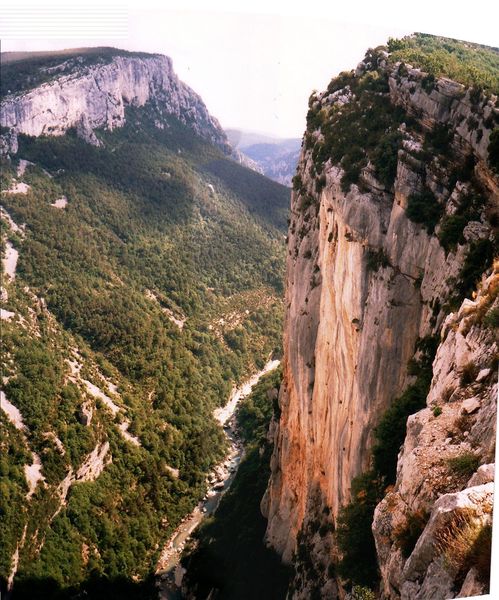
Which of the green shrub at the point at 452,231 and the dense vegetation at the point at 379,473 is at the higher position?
the green shrub at the point at 452,231

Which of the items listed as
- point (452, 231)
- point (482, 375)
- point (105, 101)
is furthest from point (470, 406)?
point (105, 101)

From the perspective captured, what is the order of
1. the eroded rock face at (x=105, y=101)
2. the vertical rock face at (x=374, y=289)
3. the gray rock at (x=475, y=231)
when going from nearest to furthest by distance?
the vertical rock face at (x=374, y=289), the gray rock at (x=475, y=231), the eroded rock face at (x=105, y=101)

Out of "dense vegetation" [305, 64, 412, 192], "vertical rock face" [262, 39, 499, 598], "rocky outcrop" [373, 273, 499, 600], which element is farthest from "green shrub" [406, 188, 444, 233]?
"rocky outcrop" [373, 273, 499, 600]

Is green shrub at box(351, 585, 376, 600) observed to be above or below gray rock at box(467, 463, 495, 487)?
below

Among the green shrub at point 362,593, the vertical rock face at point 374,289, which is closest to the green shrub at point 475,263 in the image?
the vertical rock face at point 374,289

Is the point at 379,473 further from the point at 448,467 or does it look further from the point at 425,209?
the point at 425,209

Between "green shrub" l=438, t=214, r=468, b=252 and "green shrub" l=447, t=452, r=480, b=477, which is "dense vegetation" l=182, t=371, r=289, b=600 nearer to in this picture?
"green shrub" l=447, t=452, r=480, b=477

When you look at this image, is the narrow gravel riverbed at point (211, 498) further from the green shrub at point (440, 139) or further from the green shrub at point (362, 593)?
the green shrub at point (440, 139)
